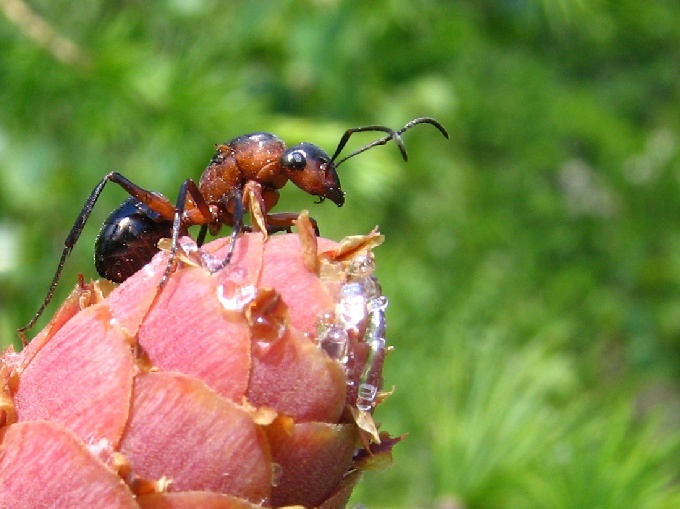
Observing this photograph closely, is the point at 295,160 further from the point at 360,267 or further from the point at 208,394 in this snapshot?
the point at 208,394

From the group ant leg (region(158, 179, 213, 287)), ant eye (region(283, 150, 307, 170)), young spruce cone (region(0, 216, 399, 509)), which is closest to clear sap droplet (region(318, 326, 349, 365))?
young spruce cone (region(0, 216, 399, 509))

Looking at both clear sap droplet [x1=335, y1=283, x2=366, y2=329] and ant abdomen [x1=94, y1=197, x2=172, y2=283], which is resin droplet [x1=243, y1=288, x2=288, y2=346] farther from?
ant abdomen [x1=94, y1=197, x2=172, y2=283]

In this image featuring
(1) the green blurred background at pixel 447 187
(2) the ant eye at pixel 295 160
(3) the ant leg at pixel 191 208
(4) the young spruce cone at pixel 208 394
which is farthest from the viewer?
(1) the green blurred background at pixel 447 187

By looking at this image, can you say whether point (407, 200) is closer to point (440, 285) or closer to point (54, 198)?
point (440, 285)

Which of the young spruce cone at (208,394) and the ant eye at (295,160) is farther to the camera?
the ant eye at (295,160)

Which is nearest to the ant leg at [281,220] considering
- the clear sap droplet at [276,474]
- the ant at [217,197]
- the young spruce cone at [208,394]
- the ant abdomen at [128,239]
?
the ant at [217,197]

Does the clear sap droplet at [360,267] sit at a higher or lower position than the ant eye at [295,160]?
lower

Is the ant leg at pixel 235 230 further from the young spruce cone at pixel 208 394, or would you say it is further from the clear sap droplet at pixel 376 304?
the clear sap droplet at pixel 376 304

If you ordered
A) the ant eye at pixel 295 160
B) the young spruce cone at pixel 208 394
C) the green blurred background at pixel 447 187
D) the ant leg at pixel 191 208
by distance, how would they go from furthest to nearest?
the green blurred background at pixel 447 187 < the ant eye at pixel 295 160 < the ant leg at pixel 191 208 < the young spruce cone at pixel 208 394
